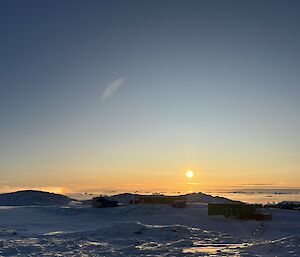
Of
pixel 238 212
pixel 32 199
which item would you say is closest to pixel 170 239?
pixel 238 212

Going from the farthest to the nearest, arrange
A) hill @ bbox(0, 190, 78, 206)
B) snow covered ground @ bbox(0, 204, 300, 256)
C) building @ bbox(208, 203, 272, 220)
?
hill @ bbox(0, 190, 78, 206), building @ bbox(208, 203, 272, 220), snow covered ground @ bbox(0, 204, 300, 256)

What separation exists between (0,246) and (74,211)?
30129 millimetres

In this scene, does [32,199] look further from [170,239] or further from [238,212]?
[170,239]

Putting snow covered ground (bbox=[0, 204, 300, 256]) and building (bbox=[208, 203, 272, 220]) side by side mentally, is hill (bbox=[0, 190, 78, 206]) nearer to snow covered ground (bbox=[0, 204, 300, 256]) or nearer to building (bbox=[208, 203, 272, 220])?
snow covered ground (bbox=[0, 204, 300, 256])

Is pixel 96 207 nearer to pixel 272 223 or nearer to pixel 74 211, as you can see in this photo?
pixel 74 211

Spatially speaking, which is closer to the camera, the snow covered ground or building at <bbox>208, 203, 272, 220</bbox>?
the snow covered ground

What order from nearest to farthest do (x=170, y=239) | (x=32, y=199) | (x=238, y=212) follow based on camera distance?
(x=170, y=239)
(x=238, y=212)
(x=32, y=199)

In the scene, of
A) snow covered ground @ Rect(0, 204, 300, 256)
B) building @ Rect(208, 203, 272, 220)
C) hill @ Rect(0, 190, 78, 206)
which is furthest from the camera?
hill @ Rect(0, 190, 78, 206)

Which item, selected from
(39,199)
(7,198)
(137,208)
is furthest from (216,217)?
(7,198)

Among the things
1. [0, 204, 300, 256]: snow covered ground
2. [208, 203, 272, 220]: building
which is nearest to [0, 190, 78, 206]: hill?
[0, 204, 300, 256]: snow covered ground

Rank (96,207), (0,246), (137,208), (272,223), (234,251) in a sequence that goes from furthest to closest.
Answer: (96,207), (137,208), (272,223), (0,246), (234,251)

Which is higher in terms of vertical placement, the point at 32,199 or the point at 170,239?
the point at 32,199

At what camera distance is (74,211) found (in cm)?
5344

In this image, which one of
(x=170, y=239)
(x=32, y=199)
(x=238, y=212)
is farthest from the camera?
(x=32, y=199)
